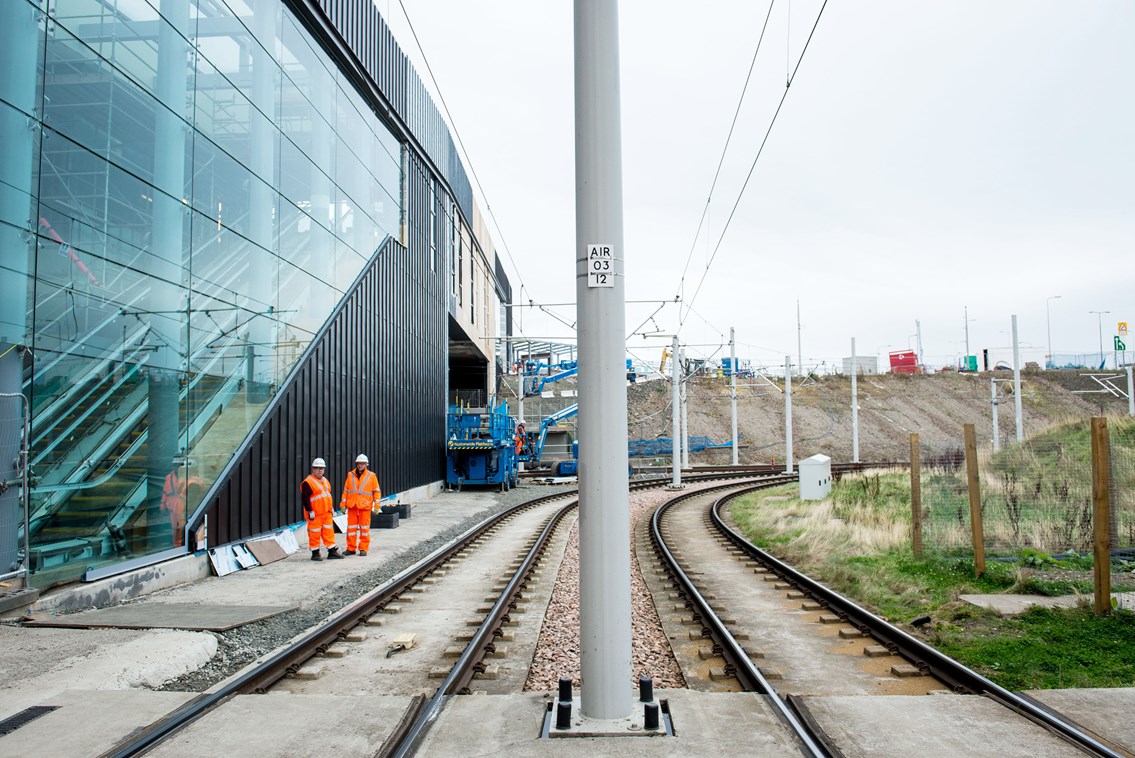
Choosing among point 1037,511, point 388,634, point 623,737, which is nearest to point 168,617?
point 388,634

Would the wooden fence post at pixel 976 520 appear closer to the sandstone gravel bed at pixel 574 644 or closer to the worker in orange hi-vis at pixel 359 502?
the sandstone gravel bed at pixel 574 644

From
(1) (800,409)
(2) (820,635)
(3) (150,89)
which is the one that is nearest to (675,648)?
(2) (820,635)

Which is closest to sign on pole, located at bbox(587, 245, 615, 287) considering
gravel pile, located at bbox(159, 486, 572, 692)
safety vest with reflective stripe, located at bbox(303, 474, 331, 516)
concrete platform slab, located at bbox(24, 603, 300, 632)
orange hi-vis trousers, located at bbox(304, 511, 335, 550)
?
gravel pile, located at bbox(159, 486, 572, 692)

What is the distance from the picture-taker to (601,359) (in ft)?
16.4

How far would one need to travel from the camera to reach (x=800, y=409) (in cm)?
7219

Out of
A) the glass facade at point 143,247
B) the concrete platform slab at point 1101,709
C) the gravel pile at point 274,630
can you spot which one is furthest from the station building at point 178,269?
the concrete platform slab at point 1101,709

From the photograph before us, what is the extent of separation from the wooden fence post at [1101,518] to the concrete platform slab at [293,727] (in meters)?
6.52

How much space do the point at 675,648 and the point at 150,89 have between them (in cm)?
979

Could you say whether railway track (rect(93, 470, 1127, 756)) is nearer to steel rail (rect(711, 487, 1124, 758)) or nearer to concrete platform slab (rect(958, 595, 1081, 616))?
steel rail (rect(711, 487, 1124, 758))

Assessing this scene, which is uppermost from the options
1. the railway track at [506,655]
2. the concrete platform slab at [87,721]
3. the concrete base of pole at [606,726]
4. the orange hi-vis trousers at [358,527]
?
the orange hi-vis trousers at [358,527]

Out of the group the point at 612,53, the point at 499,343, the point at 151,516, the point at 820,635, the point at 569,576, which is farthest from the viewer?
the point at 499,343

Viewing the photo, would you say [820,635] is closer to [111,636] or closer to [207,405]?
[111,636]

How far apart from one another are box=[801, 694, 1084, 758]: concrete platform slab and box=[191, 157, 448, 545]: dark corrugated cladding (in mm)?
9783

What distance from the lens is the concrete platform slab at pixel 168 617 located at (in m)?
8.06
